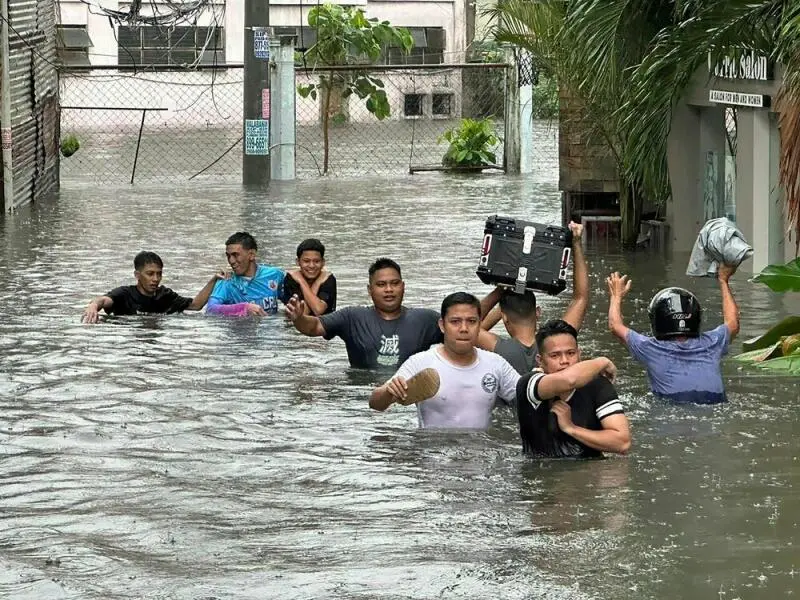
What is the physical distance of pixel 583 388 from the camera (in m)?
9.64

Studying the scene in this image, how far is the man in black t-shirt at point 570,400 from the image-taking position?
9398 millimetres

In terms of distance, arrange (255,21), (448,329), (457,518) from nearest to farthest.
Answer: (457,518)
(448,329)
(255,21)

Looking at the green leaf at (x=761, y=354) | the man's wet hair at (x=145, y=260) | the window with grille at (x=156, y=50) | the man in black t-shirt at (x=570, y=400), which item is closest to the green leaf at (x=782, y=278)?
the green leaf at (x=761, y=354)

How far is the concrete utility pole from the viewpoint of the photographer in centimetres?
3083

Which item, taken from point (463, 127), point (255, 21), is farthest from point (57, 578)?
point (463, 127)

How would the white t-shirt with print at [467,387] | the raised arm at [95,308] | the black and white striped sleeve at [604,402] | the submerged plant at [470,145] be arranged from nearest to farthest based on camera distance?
the black and white striped sleeve at [604,402], the white t-shirt with print at [467,387], the raised arm at [95,308], the submerged plant at [470,145]

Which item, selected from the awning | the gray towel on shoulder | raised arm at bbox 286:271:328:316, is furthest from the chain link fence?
the gray towel on shoulder

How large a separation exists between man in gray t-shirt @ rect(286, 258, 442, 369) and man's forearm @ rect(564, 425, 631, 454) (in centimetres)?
319

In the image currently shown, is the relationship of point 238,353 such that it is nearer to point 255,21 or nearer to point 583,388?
point 583,388

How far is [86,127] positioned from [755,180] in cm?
2885

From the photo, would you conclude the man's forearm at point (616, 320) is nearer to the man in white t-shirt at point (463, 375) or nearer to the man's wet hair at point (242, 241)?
the man in white t-shirt at point (463, 375)

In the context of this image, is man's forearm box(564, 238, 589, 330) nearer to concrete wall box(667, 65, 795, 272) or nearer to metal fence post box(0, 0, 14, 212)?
concrete wall box(667, 65, 795, 272)

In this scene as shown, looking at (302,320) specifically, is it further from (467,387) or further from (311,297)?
(467,387)

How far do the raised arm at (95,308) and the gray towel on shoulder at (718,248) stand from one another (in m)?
5.44
